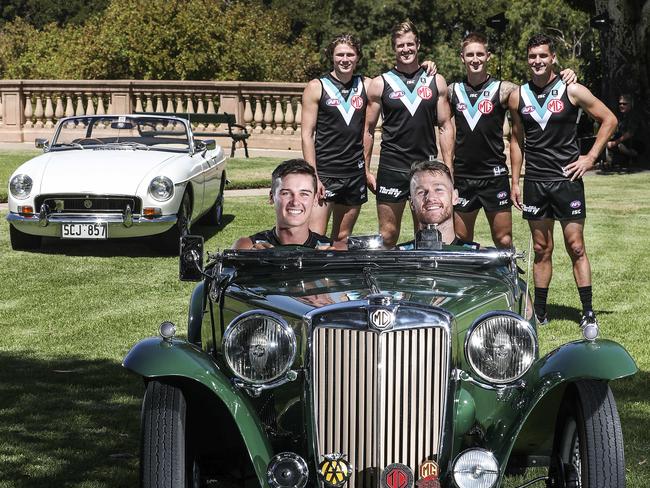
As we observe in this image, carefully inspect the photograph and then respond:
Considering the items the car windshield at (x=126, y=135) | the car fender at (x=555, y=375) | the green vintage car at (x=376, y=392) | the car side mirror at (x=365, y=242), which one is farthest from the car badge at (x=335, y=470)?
the car windshield at (x=126, y=135)

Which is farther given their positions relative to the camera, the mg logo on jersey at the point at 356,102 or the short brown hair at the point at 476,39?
the mg logo on jersey at the point at 356,102

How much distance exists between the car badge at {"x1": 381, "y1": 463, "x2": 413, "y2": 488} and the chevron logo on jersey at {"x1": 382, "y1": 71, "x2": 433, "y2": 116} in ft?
16.7

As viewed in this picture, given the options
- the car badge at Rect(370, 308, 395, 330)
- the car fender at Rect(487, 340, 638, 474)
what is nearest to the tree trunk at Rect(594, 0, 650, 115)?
the car fender at Rect(487, 340, 638, 474)

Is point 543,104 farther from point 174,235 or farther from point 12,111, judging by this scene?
point 12,111

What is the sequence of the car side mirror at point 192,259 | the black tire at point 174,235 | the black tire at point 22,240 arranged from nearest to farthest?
1. the car side mirror at point 192,259
2. the black tire at point 174,235
3. the black tire at point 22,240

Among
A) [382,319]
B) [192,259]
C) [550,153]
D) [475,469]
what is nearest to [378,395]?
[382,319]

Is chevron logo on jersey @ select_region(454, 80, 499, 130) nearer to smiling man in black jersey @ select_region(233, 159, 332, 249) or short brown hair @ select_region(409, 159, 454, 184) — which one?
short brown hair @ select_region(409, 159, 454, 184)

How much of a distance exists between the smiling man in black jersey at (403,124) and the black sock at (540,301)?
46.4 inches

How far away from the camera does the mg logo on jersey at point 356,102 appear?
9430mm

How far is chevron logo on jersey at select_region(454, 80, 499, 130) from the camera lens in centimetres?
905

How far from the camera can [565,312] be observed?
1020 cm

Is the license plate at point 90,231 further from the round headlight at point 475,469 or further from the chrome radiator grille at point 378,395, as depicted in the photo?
the round headlight at point 475,469

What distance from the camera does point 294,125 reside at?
96.7ft

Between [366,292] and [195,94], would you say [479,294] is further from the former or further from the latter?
[195,94]
